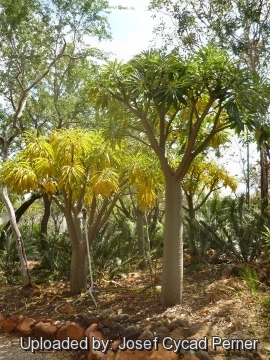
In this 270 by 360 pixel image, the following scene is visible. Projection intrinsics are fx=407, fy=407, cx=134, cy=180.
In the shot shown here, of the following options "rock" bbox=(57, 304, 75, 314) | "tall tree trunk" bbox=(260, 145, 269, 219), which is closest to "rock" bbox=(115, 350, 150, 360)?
"rock" bbox=(57, 304, 75, 314)

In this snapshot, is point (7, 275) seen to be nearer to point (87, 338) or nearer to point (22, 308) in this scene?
point (22, 308)

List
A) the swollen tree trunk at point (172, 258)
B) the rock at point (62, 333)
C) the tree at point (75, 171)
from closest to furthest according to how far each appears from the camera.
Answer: the rock at point (62, 333) → the swollen tree trunk at point (172, 258) → the tree at point (75, 171)

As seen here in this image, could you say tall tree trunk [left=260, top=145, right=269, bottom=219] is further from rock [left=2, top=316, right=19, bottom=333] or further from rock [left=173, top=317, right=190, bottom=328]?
rock [left=2, top=316, right=19, bottom=333]

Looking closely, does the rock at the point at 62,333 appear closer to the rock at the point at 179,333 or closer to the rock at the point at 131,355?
the rock at the point at 131,355

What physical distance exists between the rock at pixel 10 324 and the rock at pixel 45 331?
474 mm

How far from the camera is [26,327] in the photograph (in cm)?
523

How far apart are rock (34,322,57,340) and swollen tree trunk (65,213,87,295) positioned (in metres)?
1.50

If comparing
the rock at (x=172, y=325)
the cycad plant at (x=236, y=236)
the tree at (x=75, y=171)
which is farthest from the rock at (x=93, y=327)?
the cycad plant at (x=236, y=236)

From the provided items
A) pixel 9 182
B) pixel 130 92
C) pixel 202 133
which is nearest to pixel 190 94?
pixel 130 92

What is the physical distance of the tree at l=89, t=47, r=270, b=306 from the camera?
486 cm

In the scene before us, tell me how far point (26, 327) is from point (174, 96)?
346cm

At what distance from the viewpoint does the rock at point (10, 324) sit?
17.8 feet

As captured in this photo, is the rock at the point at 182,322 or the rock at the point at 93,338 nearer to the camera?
the rock at the point at 93,338

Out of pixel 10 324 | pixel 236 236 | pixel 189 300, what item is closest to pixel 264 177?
pixel 236 236
